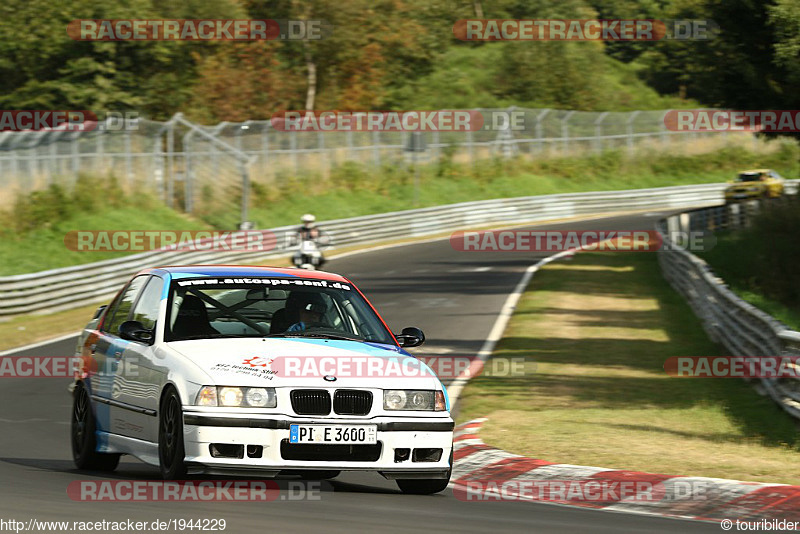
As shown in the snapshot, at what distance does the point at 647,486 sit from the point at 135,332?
361 cm

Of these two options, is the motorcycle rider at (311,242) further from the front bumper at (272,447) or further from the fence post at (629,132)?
the fence post at (629,132)

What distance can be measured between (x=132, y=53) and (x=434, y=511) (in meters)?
51.9

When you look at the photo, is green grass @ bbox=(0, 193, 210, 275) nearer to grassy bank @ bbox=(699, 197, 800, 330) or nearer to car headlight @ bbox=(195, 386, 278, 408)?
grassy bank @ bbox=(699, 197, 800, 330)

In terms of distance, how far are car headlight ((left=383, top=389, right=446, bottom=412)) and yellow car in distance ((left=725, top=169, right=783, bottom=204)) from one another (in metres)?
41.4

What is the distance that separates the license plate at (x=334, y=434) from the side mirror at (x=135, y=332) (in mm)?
1501

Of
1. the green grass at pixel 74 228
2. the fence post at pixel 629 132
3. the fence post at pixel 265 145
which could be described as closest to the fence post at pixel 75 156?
the green grass at pixel 74 228

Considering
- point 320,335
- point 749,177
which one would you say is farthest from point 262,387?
point 749,177

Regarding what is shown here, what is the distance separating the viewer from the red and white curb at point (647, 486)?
8.35 metres

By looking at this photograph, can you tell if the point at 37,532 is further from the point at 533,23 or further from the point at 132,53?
the point at 533,23

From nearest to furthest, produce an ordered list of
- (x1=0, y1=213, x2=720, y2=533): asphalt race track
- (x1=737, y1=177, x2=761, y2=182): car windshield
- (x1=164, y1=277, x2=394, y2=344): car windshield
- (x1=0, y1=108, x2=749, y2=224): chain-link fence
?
1. (x1=0, y1=213, x2=720, y2=533): asphalt race track
2. (x1=164, y1=277, x2=394, y2=344): car windshield
3. (x1=0, y1=108, x2=749, y2=224): chain-link fence
4. (x1=737, y1=177, x2=761, y2=182): car windshield

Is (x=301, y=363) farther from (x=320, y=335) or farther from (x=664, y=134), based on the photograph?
(x=664, y=134)

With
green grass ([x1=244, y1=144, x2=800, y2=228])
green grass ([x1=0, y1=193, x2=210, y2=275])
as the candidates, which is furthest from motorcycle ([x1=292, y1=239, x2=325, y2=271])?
green grass ([x1=244, y1=144, x2=800, y2=228])

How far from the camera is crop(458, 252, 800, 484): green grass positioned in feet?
36.3

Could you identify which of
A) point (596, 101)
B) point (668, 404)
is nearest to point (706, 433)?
point (668, 404)
